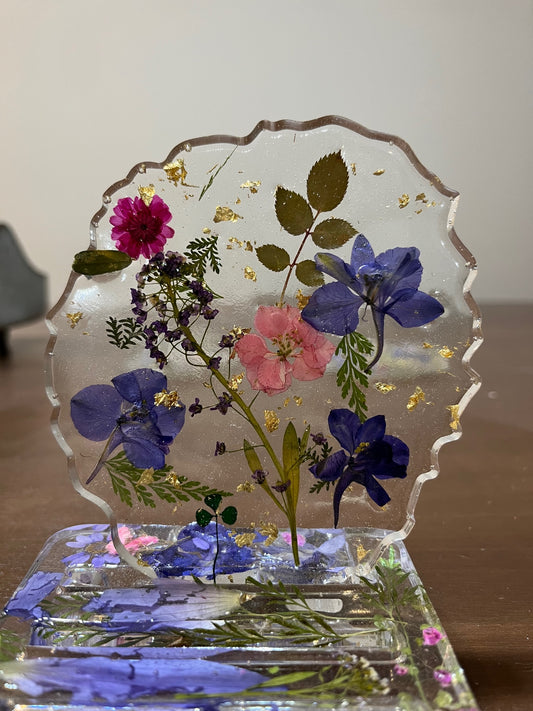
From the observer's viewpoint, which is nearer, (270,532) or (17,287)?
(270,532)

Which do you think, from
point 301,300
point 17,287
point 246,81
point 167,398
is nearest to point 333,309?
point 301,300

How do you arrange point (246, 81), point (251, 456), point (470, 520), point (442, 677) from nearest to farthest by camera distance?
1. point (442, 677)
2. point (251, 456)
3. point (470, 520)
4. point (246, 81)

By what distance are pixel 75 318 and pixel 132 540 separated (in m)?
0.16

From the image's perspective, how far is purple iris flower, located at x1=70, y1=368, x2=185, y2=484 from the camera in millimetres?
507

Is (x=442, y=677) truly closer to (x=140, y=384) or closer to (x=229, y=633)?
(x=229, y=633)

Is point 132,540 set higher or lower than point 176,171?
lower

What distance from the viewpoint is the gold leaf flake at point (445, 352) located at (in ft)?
1.63

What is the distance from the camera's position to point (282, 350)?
1.65 feet

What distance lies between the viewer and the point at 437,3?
227 centimetres

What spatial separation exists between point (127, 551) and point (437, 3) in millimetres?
2178

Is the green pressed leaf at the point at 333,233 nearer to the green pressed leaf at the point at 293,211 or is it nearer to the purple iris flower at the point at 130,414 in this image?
the green pressed leaf at the point at 293,211

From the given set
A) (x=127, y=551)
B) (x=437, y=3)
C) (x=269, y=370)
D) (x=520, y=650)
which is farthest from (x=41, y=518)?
(x=437, y=3)

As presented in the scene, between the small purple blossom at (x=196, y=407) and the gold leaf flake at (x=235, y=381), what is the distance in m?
0.02

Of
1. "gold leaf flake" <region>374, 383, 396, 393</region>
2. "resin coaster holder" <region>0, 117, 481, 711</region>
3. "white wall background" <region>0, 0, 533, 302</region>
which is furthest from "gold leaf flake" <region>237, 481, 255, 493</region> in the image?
"white wall background" <region>0, 0, 533, 302</region>
